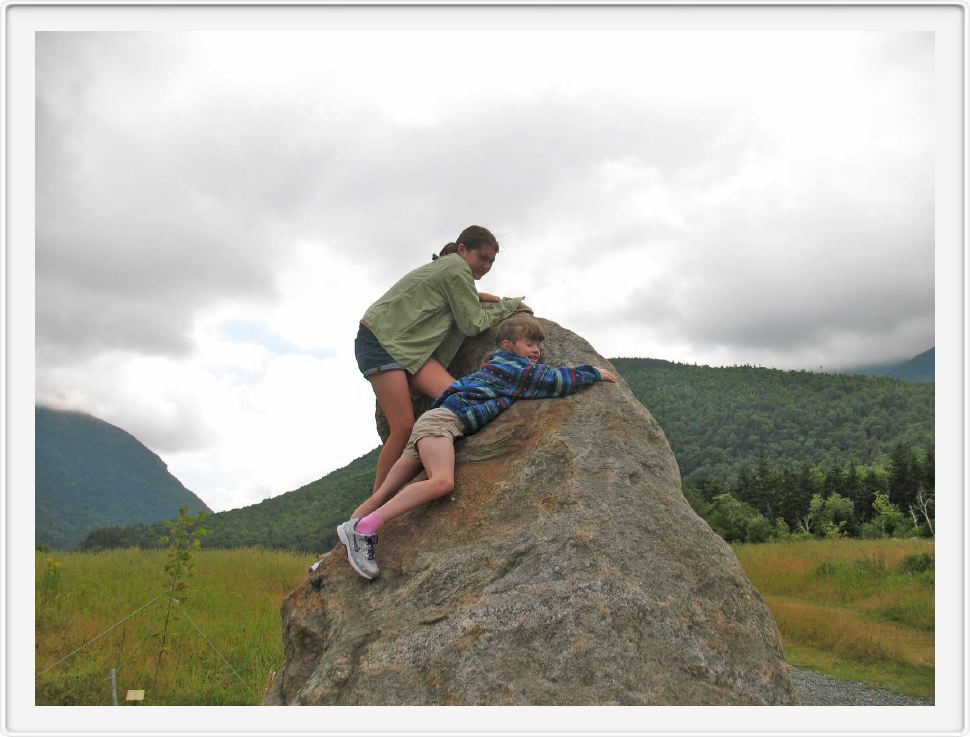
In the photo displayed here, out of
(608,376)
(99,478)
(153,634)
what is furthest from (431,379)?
(99,478)

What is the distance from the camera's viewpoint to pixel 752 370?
98562mm

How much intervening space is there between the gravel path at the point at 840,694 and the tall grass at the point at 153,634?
6.35 metres

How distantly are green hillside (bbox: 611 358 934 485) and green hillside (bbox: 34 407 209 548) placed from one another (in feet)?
187

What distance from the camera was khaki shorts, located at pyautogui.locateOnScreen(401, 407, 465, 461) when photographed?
4777mm

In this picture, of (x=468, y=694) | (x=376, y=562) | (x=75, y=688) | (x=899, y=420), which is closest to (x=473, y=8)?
(x=376, y=562)

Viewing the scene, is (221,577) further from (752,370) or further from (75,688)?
(752,370)

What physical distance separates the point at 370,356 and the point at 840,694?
737 centimetres

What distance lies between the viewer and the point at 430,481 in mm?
4531

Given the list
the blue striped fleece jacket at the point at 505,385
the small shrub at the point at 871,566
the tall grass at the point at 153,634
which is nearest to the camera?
the blue striped fleece jacket at the point at 505,385

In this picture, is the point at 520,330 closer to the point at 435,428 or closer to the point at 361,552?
the point at 435,428

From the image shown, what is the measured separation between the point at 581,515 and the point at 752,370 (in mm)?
101606

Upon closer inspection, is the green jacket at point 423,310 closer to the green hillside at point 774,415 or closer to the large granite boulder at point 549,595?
the large granite boulder at point 549,595

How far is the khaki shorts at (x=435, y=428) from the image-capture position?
15.7 feet

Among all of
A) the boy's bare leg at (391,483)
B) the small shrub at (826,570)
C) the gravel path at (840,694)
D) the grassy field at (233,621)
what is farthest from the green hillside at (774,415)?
the boy's bare leg at (391,483)
